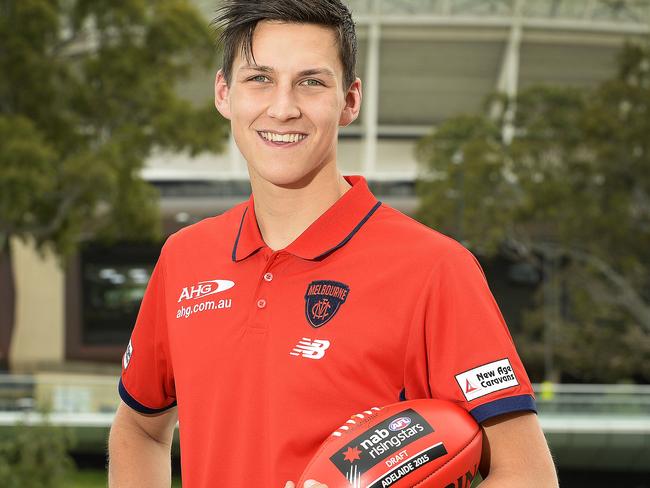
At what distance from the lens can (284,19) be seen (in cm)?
214

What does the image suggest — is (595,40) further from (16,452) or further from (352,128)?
(16,452)

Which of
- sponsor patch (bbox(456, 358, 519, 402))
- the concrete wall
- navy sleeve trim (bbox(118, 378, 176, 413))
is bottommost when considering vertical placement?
the concrete wall

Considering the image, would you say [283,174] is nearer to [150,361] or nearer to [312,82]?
[312,82]

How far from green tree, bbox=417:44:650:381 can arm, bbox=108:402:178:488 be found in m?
23.2

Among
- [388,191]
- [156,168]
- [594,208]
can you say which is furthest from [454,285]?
[156,168]

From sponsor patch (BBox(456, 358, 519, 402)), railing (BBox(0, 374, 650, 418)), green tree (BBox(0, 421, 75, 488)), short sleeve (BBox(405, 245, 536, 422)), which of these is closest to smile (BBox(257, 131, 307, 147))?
short sleeve (BBox(405, 245, 536, 422))

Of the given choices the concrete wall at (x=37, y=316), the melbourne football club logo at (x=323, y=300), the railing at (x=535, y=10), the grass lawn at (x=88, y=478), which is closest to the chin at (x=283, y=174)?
the melbourne football club logo at (x=323, y=300)

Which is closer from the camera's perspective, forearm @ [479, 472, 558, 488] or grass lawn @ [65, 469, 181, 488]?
forearm @ [479, 472, 558, 488]

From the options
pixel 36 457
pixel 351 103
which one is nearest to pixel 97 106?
pixel 36 457

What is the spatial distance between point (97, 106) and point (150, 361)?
17.9 metres

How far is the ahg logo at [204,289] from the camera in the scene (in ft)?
7.50

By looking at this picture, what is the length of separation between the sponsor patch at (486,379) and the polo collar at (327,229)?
0.37 metres

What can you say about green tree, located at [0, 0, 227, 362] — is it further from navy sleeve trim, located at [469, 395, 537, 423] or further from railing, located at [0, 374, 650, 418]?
navy sleeve trim, located at [469, 395, 537, 423]

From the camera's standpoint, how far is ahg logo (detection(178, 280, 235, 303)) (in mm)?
2285
